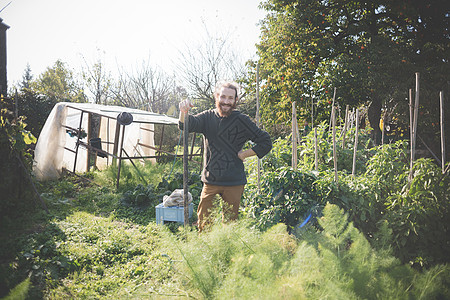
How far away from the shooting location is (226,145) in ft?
8.26

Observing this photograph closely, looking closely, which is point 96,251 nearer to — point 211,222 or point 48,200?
point 211,222

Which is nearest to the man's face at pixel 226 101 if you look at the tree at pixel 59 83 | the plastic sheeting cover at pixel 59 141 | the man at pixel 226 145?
the man at pixel 226 145

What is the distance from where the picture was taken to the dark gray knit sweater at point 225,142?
2.50 metres

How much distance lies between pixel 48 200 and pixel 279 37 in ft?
21.4

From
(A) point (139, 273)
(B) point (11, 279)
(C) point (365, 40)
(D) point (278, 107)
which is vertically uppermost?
(C) point (365, 40)

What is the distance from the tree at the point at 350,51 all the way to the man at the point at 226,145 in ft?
17.1

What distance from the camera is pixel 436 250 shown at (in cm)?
239

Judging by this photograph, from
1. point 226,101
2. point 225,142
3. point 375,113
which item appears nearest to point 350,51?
point 375,113

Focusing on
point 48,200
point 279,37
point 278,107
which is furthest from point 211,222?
point 279,37

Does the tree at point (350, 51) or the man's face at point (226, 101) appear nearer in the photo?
the man's face at point (226, 101)

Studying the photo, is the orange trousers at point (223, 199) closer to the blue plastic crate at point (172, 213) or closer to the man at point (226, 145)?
the man at point (226, 145)

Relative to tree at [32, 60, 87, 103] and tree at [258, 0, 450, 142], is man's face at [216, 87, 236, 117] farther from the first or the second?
tree at [32, 60, 87, 103]

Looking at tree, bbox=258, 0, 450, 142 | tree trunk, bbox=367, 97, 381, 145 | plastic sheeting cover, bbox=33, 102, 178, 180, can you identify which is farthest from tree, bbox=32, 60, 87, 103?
tree trunk, bbox=367, 97, 381, 145

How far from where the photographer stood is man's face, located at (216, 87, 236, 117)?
2.49 meters
